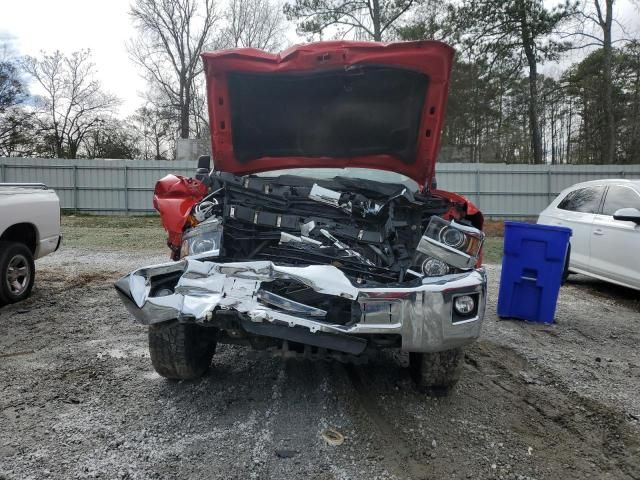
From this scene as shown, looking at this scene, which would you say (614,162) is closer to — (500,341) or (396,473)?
(500,341)

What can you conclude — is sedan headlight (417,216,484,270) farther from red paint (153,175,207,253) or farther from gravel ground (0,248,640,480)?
red paint (153,175,207,253)

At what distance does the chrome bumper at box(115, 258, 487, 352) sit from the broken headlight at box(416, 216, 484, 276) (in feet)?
0.93

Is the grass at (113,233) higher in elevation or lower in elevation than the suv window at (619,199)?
lower

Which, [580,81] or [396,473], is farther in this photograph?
[580,81]

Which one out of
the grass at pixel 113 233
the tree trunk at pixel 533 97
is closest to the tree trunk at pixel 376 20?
the tree trunk at pixel 533 97

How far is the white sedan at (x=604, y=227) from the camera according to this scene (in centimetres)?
602

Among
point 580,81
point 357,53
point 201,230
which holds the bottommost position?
point 201,230

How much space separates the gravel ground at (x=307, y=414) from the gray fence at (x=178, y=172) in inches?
550

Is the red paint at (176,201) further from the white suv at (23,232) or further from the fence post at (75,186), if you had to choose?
the fence post at (75,186)

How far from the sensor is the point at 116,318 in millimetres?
5141

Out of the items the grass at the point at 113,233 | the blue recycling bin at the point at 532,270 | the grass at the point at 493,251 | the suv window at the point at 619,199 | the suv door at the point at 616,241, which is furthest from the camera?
the grass at the point at 113,233

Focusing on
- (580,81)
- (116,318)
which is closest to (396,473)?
(116,318)

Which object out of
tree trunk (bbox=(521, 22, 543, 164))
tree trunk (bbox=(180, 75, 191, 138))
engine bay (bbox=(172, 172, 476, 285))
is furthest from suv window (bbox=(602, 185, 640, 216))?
tree trunk (bbox=(180, 75, 191, 138))

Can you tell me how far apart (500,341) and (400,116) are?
2367mm
